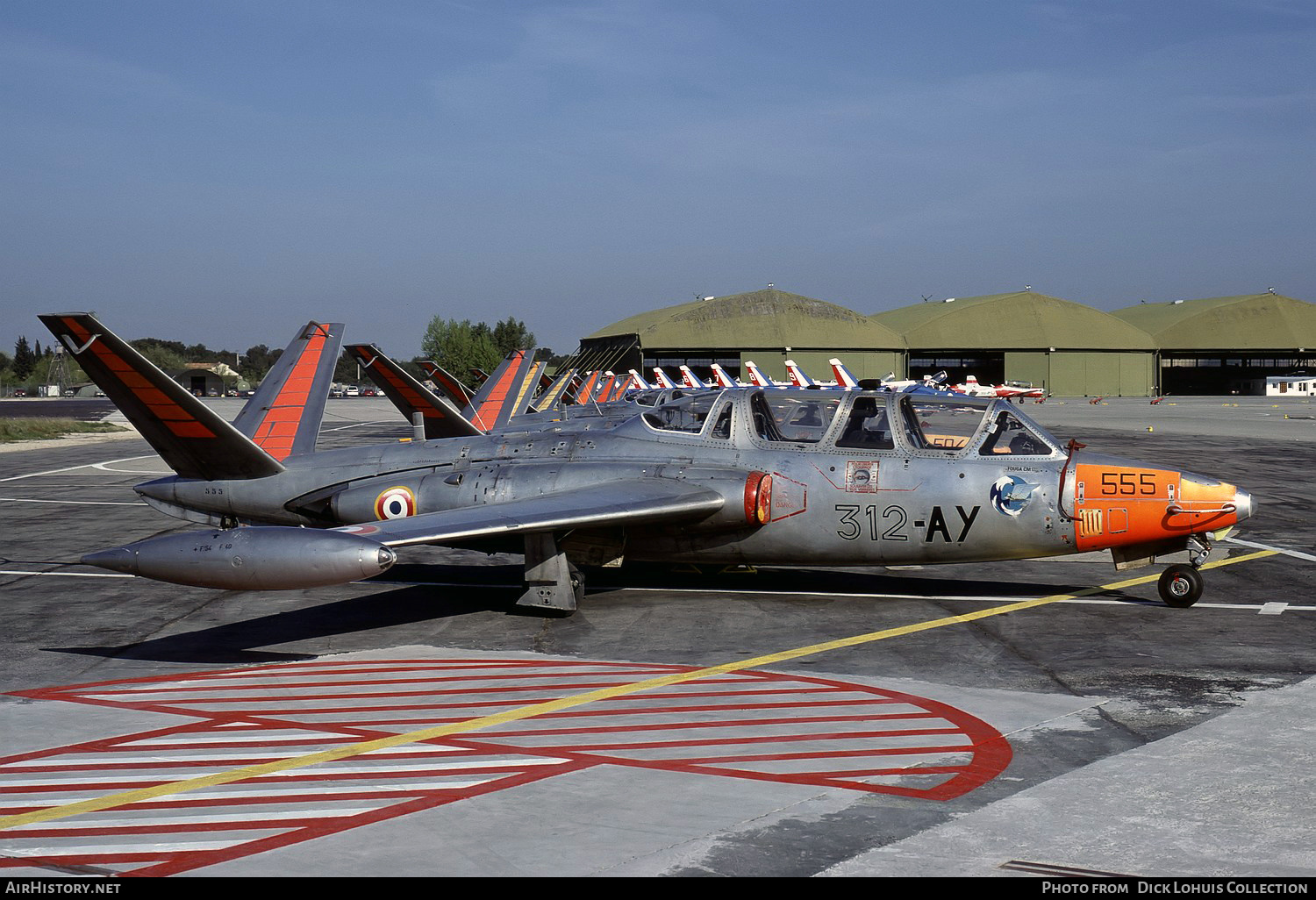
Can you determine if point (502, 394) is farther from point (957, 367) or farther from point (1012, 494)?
point (957, 367)

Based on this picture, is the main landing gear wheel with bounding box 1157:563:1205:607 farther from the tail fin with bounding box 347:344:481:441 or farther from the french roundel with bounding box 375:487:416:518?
the tail fin with bounding box 347:344:481:441

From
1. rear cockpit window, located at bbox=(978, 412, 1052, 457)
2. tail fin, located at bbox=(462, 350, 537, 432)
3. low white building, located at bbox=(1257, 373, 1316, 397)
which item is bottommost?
rear cockpit window, located at bbox=(978, 412, 1052, 457)

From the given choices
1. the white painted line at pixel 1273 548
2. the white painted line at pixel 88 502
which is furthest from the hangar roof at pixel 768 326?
the white painted line at pixel 1273 548

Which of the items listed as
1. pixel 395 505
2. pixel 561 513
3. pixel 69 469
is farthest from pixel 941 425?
pixel 69 469

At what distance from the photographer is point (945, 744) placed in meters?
8.27

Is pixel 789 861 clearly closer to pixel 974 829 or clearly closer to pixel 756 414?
pixel 974 829

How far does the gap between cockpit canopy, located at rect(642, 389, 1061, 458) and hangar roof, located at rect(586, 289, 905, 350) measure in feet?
→ 334

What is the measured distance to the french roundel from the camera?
579 inches

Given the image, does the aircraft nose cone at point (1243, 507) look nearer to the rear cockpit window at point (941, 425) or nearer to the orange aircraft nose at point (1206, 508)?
the orange aircraft nose at point (1206, 508)

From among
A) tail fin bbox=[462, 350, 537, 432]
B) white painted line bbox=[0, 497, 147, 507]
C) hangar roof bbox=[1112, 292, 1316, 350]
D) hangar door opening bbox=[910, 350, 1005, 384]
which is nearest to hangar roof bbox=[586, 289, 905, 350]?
hangar door opening bbox=[910, 350, 1005, 384]

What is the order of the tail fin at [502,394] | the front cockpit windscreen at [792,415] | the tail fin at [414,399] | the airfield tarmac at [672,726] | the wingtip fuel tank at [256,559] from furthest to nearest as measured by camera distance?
1. the tail fin at [502,394]
2. the tail fin at [414,399]
3. the front cockpit windscreen at [792,415]
4. the wingtip fuel tank at [256,559]
5. the airfield tarmac at [672,726]

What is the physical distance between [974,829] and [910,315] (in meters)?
135

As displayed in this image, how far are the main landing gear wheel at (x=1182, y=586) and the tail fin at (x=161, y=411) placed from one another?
1165 cm

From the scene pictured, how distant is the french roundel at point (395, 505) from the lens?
1470 cm
